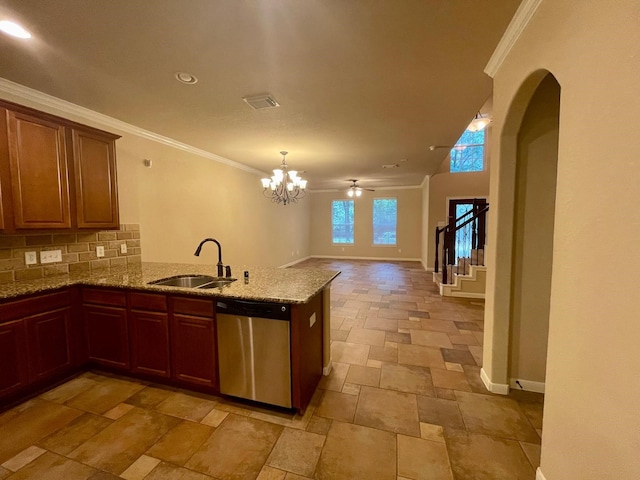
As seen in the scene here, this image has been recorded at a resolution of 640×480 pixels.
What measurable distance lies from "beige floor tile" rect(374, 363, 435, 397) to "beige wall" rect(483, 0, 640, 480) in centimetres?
101

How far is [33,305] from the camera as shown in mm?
2189

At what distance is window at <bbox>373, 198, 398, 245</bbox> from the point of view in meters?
9.73

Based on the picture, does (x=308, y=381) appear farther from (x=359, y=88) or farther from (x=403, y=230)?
(x=403, y=230)

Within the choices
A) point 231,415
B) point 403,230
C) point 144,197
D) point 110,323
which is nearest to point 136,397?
point 110,323

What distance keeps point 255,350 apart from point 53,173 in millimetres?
2436

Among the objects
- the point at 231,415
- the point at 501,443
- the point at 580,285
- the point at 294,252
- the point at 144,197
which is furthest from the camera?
the point at 294,252

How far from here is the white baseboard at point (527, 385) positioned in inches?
89.8

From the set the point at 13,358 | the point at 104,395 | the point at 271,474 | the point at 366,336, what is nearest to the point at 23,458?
the point at 104,395

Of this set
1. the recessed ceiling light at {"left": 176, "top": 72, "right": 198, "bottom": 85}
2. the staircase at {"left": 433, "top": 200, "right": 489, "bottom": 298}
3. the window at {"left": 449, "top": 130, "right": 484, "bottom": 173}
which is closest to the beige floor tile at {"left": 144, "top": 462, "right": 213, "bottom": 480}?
the recessed ceiling light at {"left": 176, "top": 72, "right": 198, "bottom": 85}

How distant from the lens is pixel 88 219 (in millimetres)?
2695

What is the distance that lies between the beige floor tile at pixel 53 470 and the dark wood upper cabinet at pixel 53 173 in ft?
5.64

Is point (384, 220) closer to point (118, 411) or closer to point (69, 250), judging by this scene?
point (69, 250)

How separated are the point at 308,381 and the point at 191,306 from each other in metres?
1.13

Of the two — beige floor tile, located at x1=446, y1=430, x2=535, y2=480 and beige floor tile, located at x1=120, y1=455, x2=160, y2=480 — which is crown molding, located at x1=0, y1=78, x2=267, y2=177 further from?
beige floor tile, located at x1=446, y1=430, x2=535, y2=480
